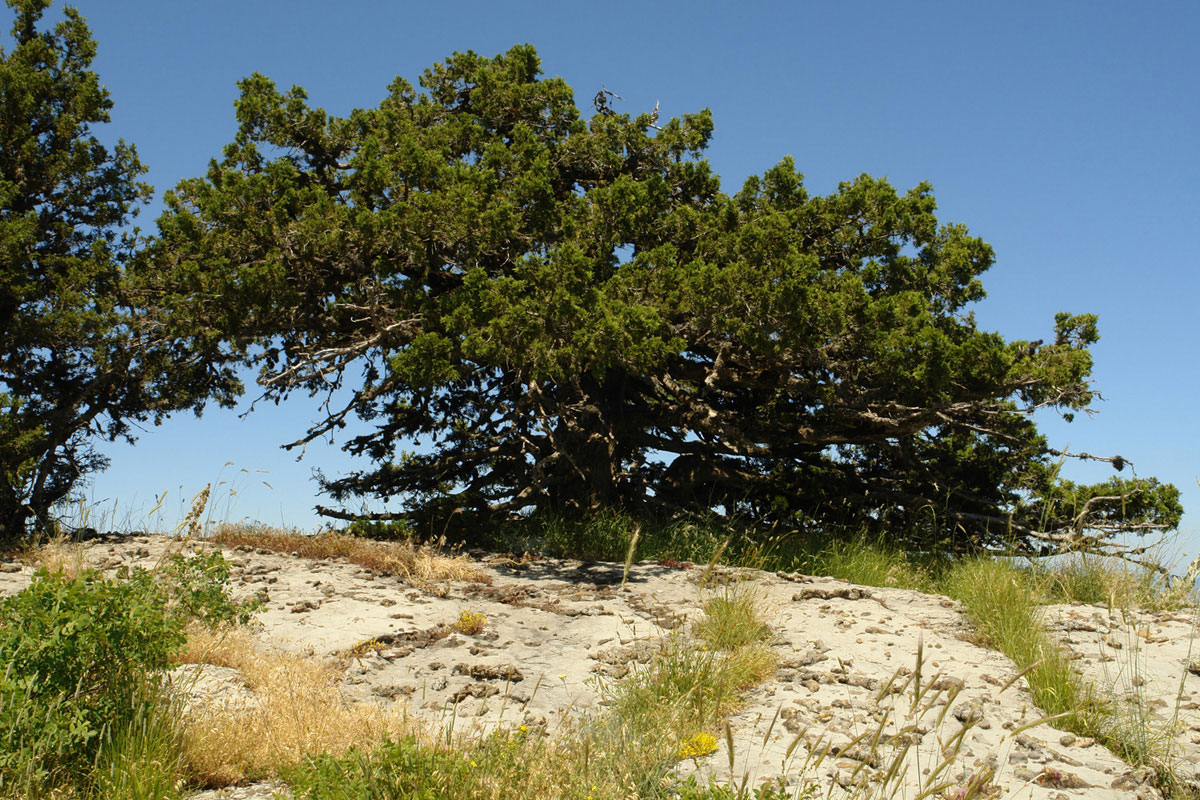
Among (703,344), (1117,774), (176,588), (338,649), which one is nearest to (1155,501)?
(703,344)

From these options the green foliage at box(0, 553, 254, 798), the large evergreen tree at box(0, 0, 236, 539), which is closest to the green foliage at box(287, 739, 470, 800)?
the green foliage at box(0, 553, 254, 798)

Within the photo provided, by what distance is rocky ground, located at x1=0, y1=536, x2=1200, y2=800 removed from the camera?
4.36 meters

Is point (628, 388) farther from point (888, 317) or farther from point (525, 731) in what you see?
point (525, 731)

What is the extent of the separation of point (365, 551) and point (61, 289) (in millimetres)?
5827

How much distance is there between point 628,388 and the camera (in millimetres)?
14328

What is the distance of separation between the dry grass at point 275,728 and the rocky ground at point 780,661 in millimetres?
140

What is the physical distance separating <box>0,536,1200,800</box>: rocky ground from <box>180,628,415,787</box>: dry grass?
5.5 inches

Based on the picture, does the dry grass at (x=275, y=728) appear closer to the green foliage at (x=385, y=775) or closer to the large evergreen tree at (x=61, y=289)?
the green foliage at (x=385, y=775)

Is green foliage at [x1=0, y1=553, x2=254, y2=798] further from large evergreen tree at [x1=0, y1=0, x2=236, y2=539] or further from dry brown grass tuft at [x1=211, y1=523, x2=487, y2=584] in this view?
large evergreen tree at [x1=0, y1=0, x2=236, y2=539]

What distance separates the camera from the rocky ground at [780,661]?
4.36 metres

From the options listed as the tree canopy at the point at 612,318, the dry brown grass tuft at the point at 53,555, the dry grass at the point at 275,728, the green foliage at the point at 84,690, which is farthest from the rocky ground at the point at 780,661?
the tree canopy at the point at 612,318

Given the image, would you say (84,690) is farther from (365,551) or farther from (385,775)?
(365,551)

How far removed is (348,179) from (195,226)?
Answer: 221 centimetres

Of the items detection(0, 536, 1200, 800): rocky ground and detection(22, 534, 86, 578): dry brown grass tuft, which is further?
detection(22, 534, 86, 578): dry brown grass tuft
